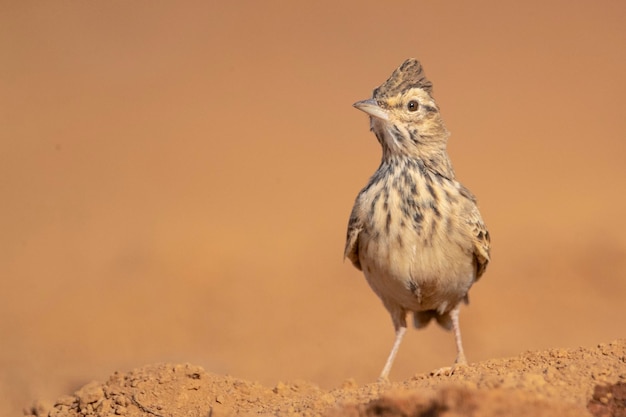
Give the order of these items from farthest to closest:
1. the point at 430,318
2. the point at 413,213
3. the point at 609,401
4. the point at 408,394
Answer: the point at 430,318
the point at 413,213
the point at 609,401
the point at 408,394

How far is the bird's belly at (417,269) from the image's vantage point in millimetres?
6820

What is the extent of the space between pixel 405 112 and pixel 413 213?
77 cm

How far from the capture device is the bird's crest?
700 cm

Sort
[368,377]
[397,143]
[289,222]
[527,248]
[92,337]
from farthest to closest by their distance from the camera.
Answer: [289,222] → [527,248] → [92,337] → [368,377] → [397,143]

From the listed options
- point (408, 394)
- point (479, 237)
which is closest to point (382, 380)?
point (479, 237)

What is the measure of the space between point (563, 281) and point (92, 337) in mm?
5823

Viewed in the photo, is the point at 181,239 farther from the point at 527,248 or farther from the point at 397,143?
the point at 397,143

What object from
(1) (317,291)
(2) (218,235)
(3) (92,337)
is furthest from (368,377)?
(2) (218,235)

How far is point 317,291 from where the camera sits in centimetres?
1230

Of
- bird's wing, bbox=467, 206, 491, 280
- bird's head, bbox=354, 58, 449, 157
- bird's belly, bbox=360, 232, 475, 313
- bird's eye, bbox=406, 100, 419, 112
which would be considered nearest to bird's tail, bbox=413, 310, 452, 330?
bird's belly, bbox=360, 232, 475, 313

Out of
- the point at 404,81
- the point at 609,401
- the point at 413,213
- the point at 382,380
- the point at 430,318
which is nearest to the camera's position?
the point at 609,401

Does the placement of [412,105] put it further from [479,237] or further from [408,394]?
[408,394]

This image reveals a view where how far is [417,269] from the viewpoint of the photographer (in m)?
6.84

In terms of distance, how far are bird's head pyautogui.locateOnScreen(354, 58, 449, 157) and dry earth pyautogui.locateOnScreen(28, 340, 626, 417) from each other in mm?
1744
